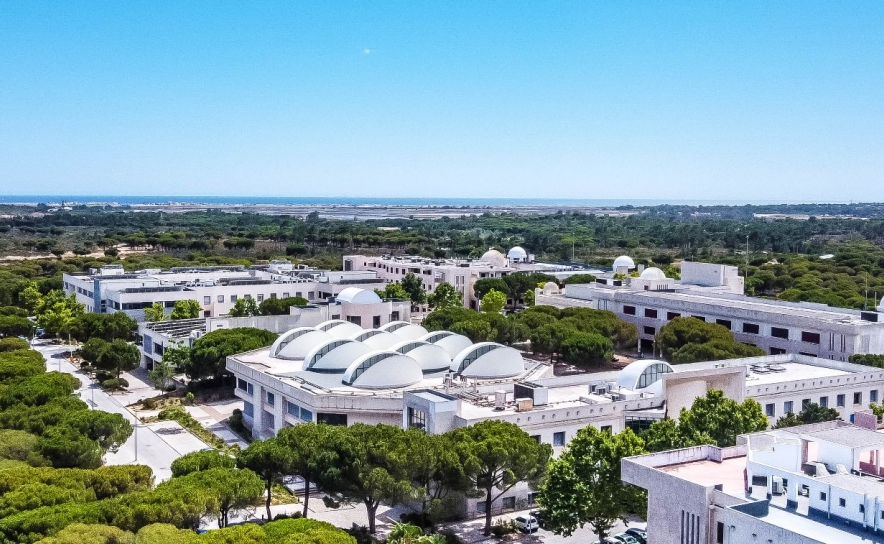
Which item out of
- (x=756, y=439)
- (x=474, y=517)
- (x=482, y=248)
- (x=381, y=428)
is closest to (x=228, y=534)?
(x=381, y=428)

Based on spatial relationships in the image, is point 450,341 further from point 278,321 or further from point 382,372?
point 278,321

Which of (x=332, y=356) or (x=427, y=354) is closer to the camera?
(x=332, y=356)

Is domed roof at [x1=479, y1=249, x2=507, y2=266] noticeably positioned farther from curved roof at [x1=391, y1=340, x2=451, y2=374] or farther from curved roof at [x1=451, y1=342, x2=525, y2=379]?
curved roof at [x1=451, y1=342, x2=525, y2=379]

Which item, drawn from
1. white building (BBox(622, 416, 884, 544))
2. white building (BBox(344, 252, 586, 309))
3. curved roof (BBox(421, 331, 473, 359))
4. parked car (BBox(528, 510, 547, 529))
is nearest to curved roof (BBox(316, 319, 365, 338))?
curved roof (BBox(421, 331, 473, 359))

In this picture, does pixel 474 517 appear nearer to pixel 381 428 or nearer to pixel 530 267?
pixel 381 428

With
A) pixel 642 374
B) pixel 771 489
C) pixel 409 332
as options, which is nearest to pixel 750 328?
pixel 409 332

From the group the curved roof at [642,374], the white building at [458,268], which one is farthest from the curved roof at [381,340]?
the white building at [458,268]
